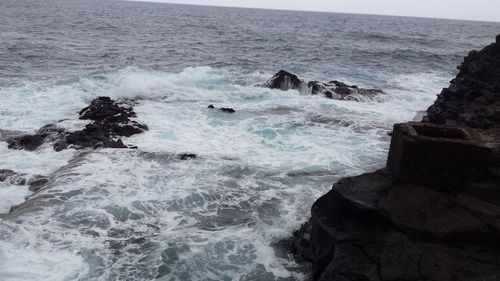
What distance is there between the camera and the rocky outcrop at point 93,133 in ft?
44.0

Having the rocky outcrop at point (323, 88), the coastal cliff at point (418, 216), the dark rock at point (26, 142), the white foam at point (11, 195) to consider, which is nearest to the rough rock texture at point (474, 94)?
the coastal cliff at point (418, 216)

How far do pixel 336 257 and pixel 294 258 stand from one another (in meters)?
1.58

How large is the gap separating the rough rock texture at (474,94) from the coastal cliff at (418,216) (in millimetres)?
2633

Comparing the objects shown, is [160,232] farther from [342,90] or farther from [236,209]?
[342,90]

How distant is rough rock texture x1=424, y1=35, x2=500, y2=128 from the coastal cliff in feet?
→ 8.64

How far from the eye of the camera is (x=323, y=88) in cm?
2212

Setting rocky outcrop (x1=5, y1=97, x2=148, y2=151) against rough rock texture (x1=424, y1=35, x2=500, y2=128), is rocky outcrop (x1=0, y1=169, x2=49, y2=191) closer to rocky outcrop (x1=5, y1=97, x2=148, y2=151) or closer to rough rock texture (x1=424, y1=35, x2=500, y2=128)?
rocky outcrop (x1=5, y1=97, x2=148, y2=151)

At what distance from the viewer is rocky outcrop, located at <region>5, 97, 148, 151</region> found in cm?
1341

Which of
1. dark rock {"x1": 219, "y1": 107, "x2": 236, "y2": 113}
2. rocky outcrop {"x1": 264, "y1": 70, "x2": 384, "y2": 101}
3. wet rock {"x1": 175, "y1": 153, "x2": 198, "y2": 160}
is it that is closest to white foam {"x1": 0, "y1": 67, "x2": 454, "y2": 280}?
wet rock {"x1": 175, "y1": 153, "x2": 198, "y2": 160}

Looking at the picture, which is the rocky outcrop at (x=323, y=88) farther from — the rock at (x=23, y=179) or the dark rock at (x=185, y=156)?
the rock at (x=23, y=179)

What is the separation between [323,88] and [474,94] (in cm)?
1037

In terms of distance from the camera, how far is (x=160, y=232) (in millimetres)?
8867

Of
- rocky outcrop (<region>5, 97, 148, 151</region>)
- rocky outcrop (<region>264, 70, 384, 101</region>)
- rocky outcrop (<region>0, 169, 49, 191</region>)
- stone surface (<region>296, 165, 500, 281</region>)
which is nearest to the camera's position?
stone surface (<region>296, 165, 500, 281</region>)

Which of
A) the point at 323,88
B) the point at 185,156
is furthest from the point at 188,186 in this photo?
the point at 323,88
